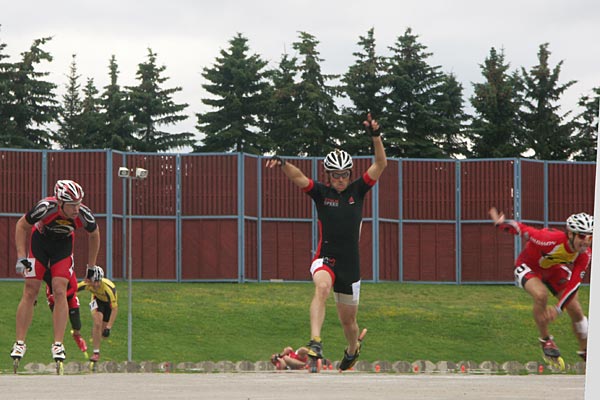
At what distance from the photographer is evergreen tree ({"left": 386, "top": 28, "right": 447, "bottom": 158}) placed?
71.1 metres

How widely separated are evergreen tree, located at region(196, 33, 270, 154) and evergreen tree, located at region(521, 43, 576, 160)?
14.5 m

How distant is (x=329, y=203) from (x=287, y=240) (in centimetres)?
3985

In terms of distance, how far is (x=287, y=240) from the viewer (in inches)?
2146

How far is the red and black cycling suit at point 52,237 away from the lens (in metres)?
16.1

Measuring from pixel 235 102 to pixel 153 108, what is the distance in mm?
5205

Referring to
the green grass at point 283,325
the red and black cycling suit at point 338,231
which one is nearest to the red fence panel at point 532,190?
the green grass at point 283,325

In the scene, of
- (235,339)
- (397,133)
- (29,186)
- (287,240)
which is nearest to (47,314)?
(235,339)

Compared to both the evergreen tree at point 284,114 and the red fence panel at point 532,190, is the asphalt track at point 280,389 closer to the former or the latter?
the red fence panel at point 532,190

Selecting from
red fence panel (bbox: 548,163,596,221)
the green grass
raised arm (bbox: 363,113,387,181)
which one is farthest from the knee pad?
red fence panel (bbox: 548,163,596,221)

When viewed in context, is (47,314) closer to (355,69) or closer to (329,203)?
(329,203)

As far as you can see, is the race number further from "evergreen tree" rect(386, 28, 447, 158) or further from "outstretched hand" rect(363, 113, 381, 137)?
"evergreen tree" rect(386, 28, 447, 158)

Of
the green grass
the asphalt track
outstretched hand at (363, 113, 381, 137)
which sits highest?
outstretched hand at (363, 113, 381, 137)

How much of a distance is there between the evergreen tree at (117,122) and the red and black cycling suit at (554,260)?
53.5 meters

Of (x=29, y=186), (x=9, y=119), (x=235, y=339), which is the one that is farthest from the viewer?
(x=9, y=119)
